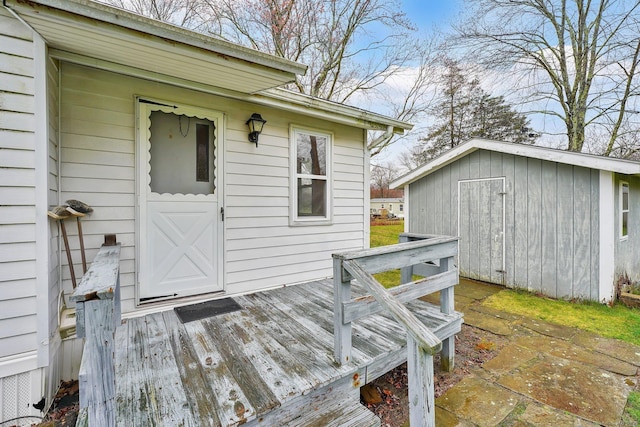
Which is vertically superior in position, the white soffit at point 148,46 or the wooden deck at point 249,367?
the white soffit at point 148,46

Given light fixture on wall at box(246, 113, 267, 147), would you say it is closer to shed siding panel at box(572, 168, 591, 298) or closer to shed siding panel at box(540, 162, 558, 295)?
shed siding panel at box(540, 162, 558, 295)

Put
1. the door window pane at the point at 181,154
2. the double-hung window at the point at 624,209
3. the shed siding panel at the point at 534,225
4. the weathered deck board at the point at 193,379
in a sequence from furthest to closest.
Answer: the shed siding panel at the point at 534,225, the double-hung window at the point at 624,209, the door window pane at the point at 181,154, the weathered deck board at the point at 193,379

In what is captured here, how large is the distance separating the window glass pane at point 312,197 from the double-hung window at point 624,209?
5.23 m

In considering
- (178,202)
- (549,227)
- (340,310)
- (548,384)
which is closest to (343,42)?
(549,227)

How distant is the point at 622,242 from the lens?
4.89 meters

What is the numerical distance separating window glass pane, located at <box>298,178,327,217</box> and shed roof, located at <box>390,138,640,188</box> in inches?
135

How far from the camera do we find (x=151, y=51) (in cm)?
228

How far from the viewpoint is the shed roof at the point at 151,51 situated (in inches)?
72.1

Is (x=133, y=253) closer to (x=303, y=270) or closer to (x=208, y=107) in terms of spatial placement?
(x=208, y=107)

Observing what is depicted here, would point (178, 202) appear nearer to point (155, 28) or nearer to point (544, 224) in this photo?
point (155, 28)

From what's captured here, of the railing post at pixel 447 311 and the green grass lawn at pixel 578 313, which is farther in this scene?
the green grass lawn at pixel 578 313

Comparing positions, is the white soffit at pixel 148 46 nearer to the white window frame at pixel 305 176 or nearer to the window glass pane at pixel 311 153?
the white window frame at pixel 305 176

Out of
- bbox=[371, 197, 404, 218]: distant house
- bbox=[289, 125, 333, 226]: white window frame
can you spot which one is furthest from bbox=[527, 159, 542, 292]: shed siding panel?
bbox=[371, 197, 404, 218]: distant house

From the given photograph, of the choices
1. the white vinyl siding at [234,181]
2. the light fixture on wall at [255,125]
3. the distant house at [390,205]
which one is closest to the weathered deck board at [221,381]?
the white vinyl siding at [234,181]
